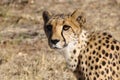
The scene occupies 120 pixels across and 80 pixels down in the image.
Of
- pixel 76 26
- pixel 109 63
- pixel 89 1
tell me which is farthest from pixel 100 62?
pixel 89 1

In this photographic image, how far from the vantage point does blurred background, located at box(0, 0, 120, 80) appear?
22.8 ft

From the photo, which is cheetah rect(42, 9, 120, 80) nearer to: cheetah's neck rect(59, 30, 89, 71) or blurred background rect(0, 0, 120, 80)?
cheetah's neck rect(59, 30, 89, 71)

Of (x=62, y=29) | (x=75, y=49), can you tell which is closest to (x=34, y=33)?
(x=75, y=49)

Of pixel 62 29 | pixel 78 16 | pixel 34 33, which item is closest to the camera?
pixel 62 29

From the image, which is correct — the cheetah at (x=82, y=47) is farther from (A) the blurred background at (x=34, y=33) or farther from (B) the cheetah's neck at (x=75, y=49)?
(A) the blurred background at (x=34, y=33)

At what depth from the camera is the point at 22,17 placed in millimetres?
9555

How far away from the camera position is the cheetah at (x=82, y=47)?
5176mm

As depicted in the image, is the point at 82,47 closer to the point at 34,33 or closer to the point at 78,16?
the point at 78,16

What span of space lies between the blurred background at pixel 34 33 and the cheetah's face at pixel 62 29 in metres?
1.45

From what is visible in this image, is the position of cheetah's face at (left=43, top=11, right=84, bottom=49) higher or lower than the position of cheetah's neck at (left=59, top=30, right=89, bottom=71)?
higher

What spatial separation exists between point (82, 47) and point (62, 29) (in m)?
0.31

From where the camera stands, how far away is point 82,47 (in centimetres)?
538

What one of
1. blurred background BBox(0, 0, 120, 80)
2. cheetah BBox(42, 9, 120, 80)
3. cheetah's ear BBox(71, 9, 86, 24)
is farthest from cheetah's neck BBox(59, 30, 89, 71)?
blurred background BBox(0, 0, 120, 80)

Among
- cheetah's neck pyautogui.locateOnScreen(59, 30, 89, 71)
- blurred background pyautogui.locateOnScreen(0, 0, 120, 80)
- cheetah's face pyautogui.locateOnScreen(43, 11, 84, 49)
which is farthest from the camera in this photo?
blurred background pyautogui.locateOnScreen(0, 0, 120, 80)
